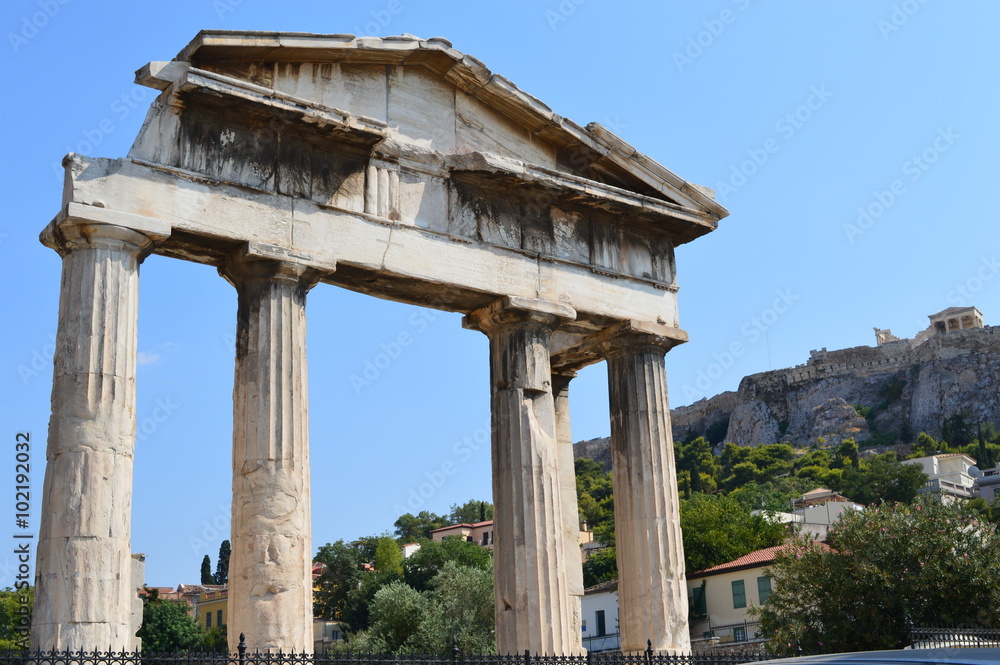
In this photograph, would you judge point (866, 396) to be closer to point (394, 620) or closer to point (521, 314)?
point (394, 620)

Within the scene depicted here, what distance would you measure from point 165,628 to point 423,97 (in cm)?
5241

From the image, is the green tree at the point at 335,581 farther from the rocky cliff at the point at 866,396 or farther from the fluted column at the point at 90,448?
the rocky cliff at the point at 866,396

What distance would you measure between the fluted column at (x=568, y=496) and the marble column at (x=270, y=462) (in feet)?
17.0

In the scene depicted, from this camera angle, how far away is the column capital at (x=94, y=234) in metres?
12.9

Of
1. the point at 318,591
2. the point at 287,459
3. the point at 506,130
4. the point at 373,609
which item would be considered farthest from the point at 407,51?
the point at 318,591

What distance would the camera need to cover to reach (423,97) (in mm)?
16297

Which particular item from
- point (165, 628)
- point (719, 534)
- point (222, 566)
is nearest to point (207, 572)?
point (222, 566)

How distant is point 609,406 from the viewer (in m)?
18.2

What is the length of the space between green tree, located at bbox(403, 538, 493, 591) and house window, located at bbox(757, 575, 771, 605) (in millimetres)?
23342

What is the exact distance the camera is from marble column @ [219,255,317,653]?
13.0 metres

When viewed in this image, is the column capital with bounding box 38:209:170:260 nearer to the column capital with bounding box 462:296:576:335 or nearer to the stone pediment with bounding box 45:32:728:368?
the stone pediment with bounding box 45:32:728:368

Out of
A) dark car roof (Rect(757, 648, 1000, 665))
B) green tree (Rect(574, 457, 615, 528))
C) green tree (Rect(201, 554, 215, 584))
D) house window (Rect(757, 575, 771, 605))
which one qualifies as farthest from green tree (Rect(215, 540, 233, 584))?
dark car roof (Rect(757, 648, 1000, 665))

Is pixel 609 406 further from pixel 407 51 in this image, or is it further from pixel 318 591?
pixel 318 591

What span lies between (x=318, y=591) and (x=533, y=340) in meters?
61.3
